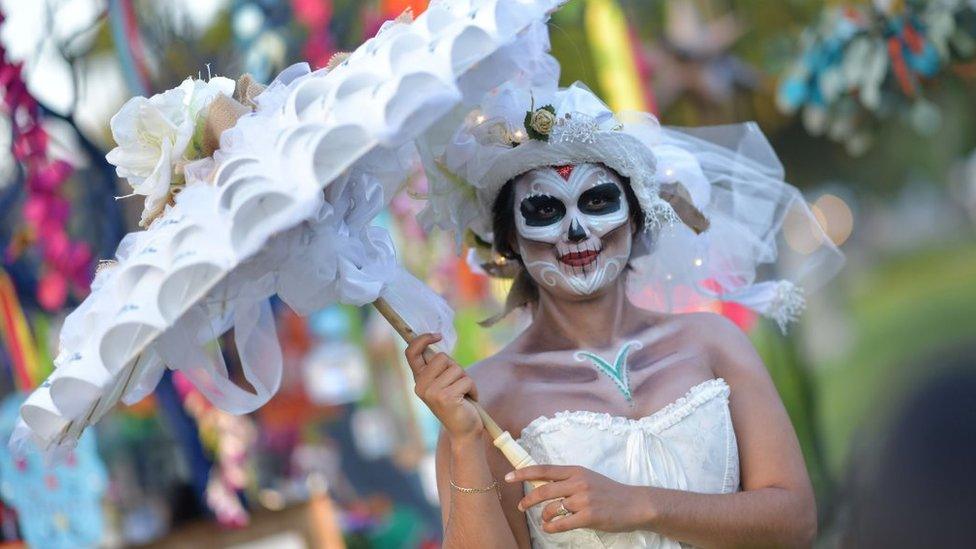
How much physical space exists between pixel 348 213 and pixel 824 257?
1491mm

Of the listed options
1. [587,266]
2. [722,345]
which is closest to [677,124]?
[722,345]

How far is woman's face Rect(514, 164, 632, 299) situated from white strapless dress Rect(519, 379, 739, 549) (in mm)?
272

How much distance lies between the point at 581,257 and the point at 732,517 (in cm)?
58

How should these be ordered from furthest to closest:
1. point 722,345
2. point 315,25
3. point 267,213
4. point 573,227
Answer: point 315,25
point 722,345
point 573,227
point 267,213

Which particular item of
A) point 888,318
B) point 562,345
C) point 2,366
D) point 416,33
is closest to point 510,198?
point 562,345

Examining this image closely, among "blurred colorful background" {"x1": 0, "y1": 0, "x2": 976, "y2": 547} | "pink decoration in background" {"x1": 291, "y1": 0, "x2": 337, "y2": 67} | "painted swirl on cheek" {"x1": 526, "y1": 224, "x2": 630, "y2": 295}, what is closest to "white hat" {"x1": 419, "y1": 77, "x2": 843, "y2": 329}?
"painted swirl on cheek" {"x1": 526, "y1": 224, "x2": 630, "y2": 295}

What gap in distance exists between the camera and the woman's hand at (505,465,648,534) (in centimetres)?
250

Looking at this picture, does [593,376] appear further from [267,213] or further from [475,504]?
[267,213]

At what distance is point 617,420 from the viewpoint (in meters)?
2.78

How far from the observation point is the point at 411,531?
792cm

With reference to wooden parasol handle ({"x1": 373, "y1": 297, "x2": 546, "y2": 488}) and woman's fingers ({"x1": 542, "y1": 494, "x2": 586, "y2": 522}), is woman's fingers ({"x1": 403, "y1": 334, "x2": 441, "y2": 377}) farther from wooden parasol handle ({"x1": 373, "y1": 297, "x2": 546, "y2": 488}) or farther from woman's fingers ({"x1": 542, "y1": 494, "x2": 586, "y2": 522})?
woman's fingers ({"x1": 542, "y1": 494, "x2": 586, "y2": 522})

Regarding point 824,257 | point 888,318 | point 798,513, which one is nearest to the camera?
point 798,513

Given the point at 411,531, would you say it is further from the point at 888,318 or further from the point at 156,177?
the point at 156,177

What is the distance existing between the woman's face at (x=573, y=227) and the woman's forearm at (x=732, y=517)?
17.9 inches
